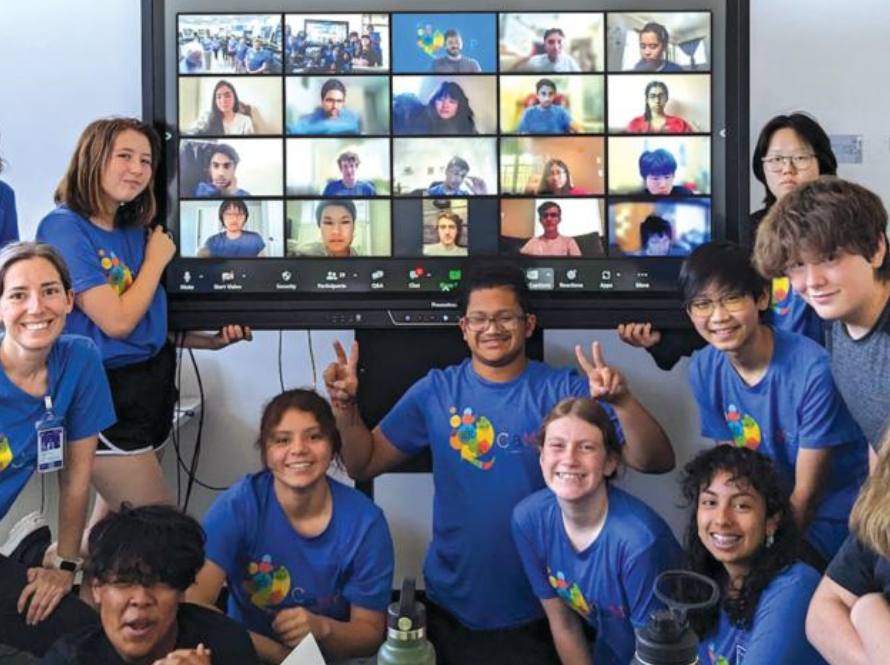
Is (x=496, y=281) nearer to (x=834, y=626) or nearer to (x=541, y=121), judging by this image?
(x=541, y=121)

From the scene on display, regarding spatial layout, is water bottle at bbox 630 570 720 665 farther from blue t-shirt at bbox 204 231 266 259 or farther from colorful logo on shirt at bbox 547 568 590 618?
blue t-shirt at bbox 204 231 266 259

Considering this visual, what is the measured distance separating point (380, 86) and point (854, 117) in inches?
58.7

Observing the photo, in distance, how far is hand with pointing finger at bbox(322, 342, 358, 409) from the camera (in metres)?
2.31

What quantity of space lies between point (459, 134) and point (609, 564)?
1.01 metres

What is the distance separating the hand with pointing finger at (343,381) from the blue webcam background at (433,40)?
0.68m

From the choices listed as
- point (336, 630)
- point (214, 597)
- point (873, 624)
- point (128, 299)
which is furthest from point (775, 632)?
point (128, 299)

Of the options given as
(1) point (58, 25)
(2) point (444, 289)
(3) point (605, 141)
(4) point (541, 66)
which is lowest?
(2) point (444, 289)

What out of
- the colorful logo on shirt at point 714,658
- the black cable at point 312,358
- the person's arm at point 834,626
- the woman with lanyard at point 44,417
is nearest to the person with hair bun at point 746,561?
the colorful logo on shirt at point 714,658

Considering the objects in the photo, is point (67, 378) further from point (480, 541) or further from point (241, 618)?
point (480, 541)

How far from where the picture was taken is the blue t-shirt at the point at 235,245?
2318mm

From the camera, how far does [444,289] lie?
2328 millimetres

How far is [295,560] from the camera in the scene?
2039 millimetres

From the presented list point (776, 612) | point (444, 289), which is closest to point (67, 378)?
point (444, 289)

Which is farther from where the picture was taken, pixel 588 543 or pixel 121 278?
pixel 121 278
